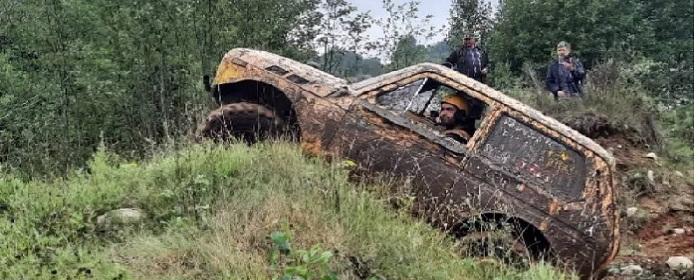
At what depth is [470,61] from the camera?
10.2 metres

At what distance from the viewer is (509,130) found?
5.46 m

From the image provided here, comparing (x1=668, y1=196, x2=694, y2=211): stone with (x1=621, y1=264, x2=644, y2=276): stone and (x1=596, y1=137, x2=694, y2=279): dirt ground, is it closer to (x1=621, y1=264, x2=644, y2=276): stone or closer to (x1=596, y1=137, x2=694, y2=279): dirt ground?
(x1=596, y1=137, x2=694, y2=279): dirt ground

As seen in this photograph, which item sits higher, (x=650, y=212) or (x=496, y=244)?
(x=496, y=244)

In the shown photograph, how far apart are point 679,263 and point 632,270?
1.48 ft

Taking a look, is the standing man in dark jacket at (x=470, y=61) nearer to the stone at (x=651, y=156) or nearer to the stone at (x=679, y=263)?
the stone at (x=651, y=156)

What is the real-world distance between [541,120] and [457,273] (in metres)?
1.67

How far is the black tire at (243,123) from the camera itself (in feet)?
20.0

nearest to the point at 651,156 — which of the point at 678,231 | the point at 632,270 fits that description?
the point at 678,231

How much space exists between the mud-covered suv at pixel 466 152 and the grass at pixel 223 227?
369 mm

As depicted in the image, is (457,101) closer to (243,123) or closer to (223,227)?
(243,123)

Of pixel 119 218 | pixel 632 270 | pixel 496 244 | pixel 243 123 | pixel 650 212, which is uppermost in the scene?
pixel 243 123

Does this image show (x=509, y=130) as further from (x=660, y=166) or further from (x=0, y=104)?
(x=0, y=104)

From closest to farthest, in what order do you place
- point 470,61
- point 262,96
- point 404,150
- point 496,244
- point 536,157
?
point 496,244
point 536,157
point 404,150
point 262,96
point 470,61

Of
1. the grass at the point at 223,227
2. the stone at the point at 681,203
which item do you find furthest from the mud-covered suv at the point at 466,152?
the stone at the point at 681,203
